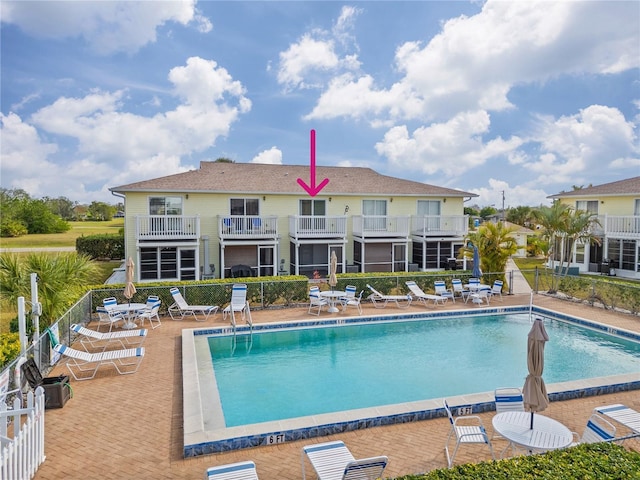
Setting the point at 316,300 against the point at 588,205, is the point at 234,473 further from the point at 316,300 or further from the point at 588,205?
the point at 588,205

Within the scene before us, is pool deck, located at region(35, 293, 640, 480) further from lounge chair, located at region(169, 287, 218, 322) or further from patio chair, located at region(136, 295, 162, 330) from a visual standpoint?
lounge chair, located at region(169, 287, 218, 322)

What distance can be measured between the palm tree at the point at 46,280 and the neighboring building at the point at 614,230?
2891 cm

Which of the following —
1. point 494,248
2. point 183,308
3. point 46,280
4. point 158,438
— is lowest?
point 158,438

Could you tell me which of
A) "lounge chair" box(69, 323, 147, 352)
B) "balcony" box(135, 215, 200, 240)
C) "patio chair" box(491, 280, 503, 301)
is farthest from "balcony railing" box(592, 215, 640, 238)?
"lounge chair" box(69, 323, 147, 352)

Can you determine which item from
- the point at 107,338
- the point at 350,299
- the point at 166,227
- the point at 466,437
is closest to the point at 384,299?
the point at 350,299

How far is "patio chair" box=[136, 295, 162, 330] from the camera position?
1470 cm

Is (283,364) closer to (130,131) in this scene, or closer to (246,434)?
(246,434)

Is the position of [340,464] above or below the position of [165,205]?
below

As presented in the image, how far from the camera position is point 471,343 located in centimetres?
1406

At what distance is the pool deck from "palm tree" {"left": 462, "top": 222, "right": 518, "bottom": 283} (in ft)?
38.1

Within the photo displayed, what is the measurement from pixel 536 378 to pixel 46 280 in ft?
39.0

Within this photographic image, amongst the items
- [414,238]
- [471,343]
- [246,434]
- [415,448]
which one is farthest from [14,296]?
[414,238]

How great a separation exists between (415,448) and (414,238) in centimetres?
2056

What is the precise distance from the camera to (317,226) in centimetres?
2478
